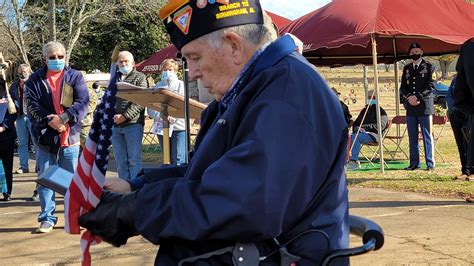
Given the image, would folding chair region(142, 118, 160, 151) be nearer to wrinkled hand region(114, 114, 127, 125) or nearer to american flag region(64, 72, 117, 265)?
wrinkled hand region(114, 114, 127, 125)

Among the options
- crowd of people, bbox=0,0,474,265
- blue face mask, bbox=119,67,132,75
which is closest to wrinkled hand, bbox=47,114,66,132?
blue face mask, bbox=119,67,132,75

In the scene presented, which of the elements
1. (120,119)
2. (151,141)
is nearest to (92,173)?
(120,119)

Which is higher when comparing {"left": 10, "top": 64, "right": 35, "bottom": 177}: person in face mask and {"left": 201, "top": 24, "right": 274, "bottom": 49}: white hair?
{"left": 201, "top": 24, "right": 274, "bottom": 49}: white hair

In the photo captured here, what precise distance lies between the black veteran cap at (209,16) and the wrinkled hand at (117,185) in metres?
0.54

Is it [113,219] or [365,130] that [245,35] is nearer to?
[113,219]

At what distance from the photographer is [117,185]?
2617 mm

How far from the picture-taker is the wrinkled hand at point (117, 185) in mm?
2581

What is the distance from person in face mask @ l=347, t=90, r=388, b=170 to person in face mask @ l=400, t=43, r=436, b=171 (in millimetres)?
1185

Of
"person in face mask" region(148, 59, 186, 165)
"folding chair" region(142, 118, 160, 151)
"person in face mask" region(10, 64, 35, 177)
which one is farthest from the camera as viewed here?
"folding chair" region(142, 118, 160, 151)

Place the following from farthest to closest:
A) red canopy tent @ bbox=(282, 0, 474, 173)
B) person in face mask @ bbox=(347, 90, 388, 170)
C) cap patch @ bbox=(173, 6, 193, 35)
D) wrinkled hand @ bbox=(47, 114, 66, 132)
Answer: person in face mask @ bbox=(347, 90, 388, 170), red canopy tent @ bbox=(282, 0, 474, 173), wrinkled hand @ bbox=(47, 114, 66, 132), cap patch @ bbox=(173, 6, 193, 35)

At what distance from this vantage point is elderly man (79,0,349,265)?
2096 mm

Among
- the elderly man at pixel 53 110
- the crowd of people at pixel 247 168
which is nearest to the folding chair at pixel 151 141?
the elderly man at pixel 53 110

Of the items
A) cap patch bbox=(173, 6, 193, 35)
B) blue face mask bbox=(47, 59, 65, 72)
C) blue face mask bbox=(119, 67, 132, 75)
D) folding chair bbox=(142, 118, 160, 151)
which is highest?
cap patch bbox=(173, 6, 193, 35)

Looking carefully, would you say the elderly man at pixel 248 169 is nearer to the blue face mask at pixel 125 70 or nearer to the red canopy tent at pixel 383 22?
the blue face mask at pixel 125 70
